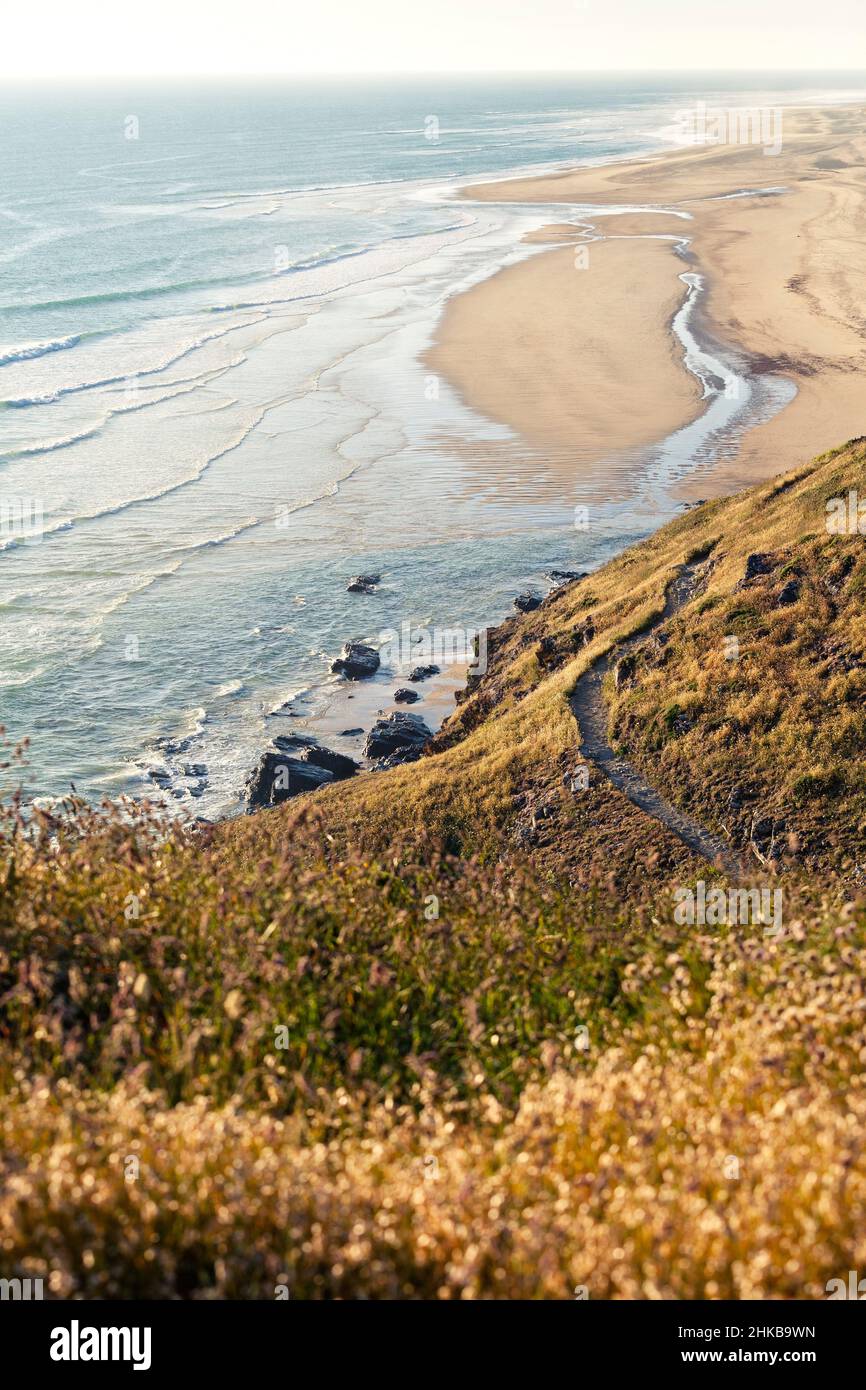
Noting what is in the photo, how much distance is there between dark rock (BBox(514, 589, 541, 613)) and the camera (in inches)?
962

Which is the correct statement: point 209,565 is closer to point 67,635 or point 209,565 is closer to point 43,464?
point 67,635

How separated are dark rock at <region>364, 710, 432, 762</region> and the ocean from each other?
2141 millimetres

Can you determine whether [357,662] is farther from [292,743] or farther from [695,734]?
[695,734]

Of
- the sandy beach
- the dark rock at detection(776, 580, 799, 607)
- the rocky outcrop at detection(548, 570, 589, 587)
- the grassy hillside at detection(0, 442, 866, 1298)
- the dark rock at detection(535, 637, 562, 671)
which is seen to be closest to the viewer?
the grassy hillside at detection(0, 442, 866, 1298)

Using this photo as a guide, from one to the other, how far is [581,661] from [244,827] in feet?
18.3

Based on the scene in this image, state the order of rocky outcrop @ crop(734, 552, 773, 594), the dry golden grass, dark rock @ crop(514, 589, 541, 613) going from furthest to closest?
dark rock @ crop(514, 589, 541, 613)
rocky outcrop @ crop(734, 552, 773, 594)
the dry golden grass

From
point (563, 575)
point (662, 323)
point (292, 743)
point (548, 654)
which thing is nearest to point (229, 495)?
point (563, 575)

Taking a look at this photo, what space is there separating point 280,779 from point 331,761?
107 cm

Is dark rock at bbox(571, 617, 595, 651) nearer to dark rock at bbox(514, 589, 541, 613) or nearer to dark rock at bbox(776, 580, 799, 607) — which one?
dark rock at bbox(776, 580, 799, 607)

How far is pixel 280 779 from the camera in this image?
59.7 ft

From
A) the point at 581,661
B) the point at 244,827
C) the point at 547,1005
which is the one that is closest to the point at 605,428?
the point at 581,661

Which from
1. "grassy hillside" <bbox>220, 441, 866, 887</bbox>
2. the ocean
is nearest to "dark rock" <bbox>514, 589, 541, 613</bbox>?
the ocean

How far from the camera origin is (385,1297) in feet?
15.3

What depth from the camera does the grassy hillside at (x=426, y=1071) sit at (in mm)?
4660
